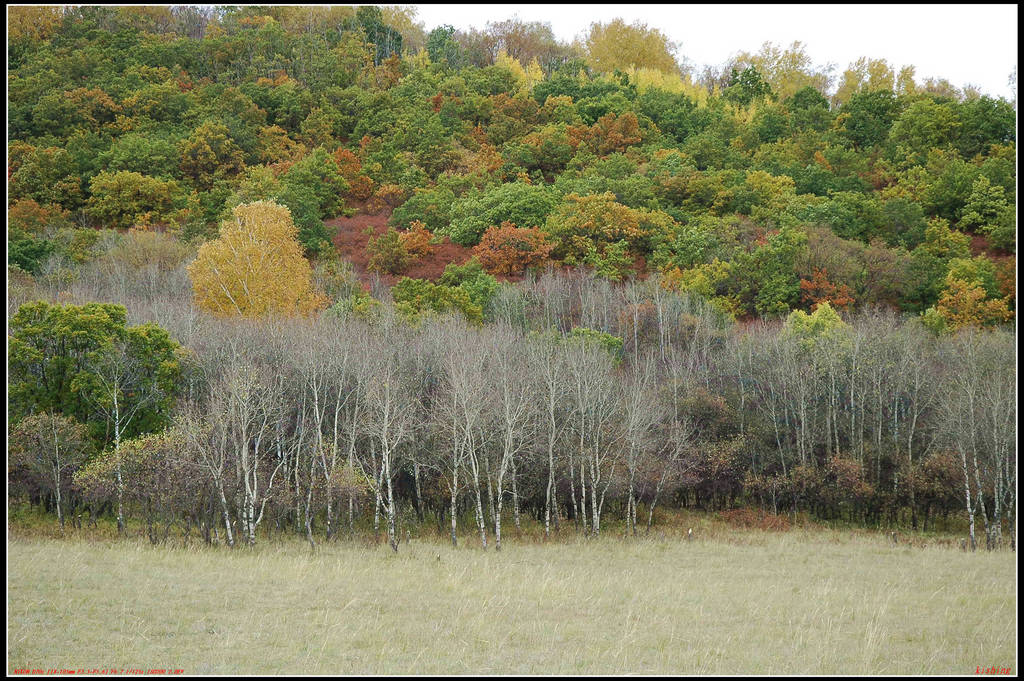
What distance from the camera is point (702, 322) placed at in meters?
44.2

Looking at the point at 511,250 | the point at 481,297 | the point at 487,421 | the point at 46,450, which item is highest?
the point at 511,250

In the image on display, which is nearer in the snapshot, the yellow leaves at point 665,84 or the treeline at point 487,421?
the treeline at point 487,421

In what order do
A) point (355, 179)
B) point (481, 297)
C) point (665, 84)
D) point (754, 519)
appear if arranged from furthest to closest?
point (665, 84) < point (355, 179) < point (481, 297) < point (754, 519)

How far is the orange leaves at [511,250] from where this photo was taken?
A: 5459 centimetres

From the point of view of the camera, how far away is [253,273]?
41719 millimetres

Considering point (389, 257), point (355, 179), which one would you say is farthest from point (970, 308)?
point (355, 179)

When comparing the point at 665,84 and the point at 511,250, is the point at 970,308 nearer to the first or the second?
the point at 511,250

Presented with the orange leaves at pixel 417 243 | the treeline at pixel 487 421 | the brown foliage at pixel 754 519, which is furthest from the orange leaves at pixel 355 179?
the brown foliage at pixel 754 519

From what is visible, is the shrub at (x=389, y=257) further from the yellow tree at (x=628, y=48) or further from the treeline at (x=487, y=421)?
the yellow tree at (x=628, y=48)

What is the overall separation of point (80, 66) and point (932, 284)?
79.1 m

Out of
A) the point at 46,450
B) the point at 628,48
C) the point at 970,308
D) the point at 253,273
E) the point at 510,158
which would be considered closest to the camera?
the point at 46,450

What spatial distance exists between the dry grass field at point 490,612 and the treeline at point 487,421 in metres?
3.73

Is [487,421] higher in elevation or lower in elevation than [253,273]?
lower

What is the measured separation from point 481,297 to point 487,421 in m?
16.3
